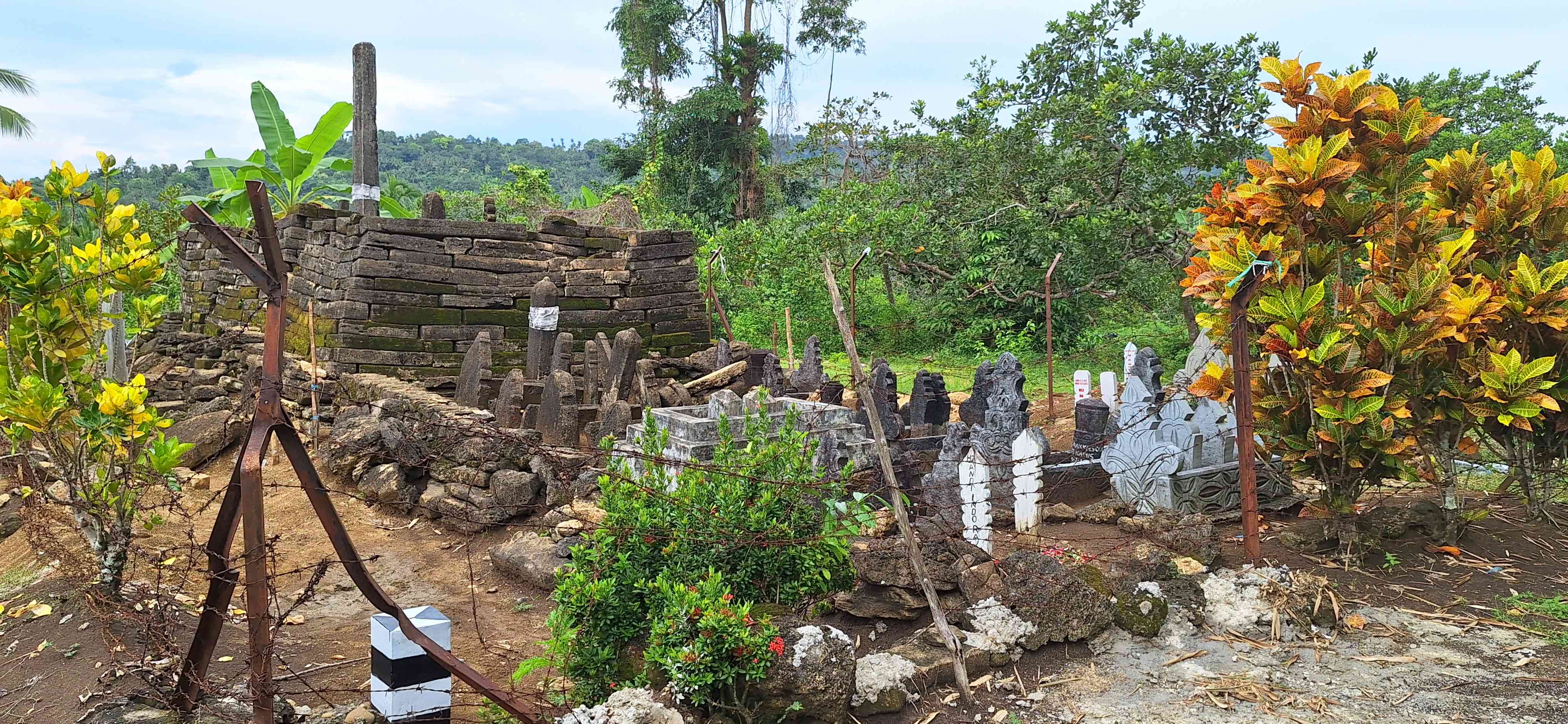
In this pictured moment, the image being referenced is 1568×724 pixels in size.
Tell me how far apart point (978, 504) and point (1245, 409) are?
1249 millimetres

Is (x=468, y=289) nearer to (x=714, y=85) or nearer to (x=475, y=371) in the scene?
(x=475, y=371)

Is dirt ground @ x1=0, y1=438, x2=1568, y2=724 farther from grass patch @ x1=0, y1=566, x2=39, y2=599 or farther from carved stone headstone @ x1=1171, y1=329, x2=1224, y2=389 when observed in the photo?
carved stone headstone @ x1=1171, y1=329, x2=1224, y2=389

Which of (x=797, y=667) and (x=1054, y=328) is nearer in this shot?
(x=797, y=667)

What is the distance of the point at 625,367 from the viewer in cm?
771

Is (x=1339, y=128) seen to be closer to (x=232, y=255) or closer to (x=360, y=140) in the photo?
(x=232, y=255)

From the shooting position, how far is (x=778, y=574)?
361 centimetres

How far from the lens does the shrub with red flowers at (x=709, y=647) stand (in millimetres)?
2988

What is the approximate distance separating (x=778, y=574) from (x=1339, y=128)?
3480 millimetres

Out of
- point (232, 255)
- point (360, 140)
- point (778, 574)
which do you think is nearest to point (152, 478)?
point (232, 255)

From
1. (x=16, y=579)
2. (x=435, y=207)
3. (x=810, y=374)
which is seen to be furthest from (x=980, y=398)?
(x=16, y=579)

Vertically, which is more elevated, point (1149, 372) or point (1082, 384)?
point (1149, 372)

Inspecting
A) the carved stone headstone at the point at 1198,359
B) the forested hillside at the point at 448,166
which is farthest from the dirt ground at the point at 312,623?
the forested hillside at the point at 448,166

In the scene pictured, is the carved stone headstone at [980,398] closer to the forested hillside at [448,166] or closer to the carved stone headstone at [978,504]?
the carved stone headstone at [978,504]

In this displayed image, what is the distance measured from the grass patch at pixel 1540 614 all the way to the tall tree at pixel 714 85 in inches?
693
